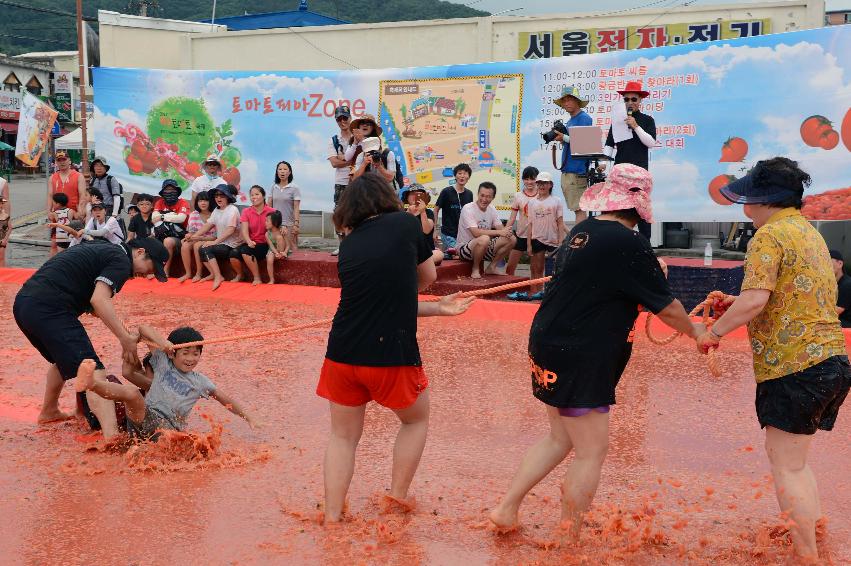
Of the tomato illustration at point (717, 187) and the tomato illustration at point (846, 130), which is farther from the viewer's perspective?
the tomato illustration at point (717, 187)

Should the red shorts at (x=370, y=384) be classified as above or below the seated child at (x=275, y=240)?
below

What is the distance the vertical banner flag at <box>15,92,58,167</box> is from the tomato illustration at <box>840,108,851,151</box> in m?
15.3

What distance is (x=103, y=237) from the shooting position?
43.7ft

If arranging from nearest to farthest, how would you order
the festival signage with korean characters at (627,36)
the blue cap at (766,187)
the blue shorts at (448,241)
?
the blue cap at (766,187) < the blue shorts at (448,241) < the festival signage with korean characters at (627,36)

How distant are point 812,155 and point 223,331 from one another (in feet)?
25.4

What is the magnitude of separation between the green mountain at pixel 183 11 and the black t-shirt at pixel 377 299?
1312 inches

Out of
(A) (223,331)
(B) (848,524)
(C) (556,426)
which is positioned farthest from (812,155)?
(C) (556,426)

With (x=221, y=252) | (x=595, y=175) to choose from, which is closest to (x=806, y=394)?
(x=595, y=175)

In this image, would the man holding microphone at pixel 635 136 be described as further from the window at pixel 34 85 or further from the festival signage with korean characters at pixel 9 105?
the window at pixel 34 85

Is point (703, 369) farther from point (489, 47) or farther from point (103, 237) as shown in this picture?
point (489, 47)

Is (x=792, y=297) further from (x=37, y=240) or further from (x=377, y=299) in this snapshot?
(x=37, y=240)

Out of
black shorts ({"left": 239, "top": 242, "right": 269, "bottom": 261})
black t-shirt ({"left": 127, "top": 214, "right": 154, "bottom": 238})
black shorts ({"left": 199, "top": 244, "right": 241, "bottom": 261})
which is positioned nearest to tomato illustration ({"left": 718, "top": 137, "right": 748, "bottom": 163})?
black shorts ({"left": 239, "top": 242, "right": 269, "bottom": 261})

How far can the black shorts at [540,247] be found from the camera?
1179 centimetres

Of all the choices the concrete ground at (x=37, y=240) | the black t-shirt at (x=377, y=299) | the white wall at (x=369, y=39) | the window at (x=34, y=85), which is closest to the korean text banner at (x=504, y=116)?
the concrete ground at (x=37, y=240)
